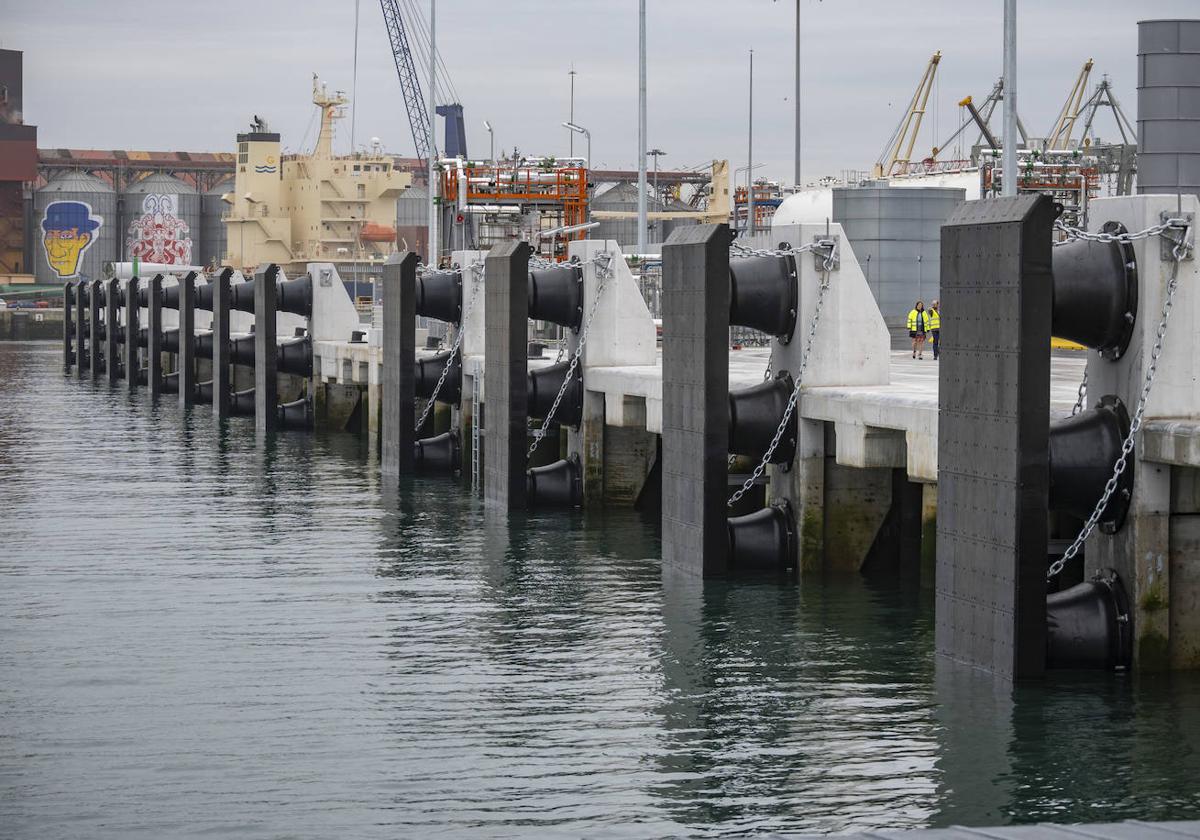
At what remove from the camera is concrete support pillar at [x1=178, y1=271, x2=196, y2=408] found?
185 ft

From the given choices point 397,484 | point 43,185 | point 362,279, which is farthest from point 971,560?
point 43,185

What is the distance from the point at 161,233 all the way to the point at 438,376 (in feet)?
406

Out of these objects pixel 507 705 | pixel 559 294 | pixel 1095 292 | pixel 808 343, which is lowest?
pixel 507 705

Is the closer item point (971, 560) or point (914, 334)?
point (971, 560)

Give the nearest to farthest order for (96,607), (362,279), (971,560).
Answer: (971,560) < (96,607) < (362,279)

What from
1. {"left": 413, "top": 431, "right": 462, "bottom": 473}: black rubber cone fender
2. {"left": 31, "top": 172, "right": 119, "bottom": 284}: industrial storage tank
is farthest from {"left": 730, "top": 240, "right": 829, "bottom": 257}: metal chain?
{"left": 31, "top": 172, "right": 119, "bottom": 284}: industrial storage tank

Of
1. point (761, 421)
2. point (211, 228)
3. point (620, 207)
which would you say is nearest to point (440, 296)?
point (761, 421)

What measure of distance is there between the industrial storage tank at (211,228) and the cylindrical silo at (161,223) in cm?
81

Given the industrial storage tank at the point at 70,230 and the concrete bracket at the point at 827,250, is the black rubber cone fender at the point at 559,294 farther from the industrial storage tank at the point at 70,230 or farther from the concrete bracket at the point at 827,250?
the industrial storage tank at the point at 70,230

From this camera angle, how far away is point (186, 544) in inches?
1080

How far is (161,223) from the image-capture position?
156 meters

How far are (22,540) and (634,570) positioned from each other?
9771 millimetres

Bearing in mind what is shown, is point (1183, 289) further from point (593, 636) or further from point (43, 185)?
point (43, 185)

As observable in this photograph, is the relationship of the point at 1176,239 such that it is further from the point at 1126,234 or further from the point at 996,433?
the point at 996,433
